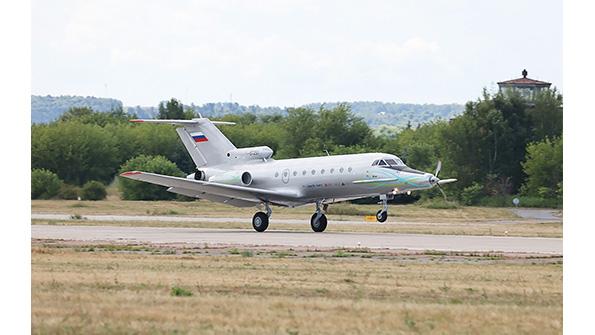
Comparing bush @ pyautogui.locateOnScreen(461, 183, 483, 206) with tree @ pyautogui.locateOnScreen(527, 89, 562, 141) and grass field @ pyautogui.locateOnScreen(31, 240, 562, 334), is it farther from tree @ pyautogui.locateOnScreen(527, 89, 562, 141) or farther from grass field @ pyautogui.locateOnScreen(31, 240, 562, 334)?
grass field @ pyautogui.locateOnScreen(31, 240, 562, 334)

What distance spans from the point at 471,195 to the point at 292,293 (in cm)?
5056

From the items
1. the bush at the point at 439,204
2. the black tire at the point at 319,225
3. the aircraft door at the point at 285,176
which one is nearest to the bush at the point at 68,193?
the bush at the point at 439,204

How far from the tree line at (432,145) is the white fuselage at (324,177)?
25473 mm

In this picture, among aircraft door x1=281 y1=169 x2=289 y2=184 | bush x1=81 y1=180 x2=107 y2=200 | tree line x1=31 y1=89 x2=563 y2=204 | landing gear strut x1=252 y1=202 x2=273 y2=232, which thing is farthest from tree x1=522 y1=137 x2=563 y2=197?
landing gear strut x1=252 y1=202 x2=273 y2=232

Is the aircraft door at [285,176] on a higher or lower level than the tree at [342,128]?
lower

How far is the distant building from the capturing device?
261 feet

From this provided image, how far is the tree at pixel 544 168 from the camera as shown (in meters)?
67.9

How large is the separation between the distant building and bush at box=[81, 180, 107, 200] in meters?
26.4

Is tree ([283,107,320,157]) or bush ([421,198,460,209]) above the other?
tree ([283,107,320,157])

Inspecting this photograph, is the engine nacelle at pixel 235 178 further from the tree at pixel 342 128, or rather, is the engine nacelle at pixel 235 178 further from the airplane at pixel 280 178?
the tree at pixel 342 128

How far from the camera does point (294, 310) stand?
18.2 metres

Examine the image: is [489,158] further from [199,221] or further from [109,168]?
[199,221]

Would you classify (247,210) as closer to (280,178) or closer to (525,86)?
(280,178)

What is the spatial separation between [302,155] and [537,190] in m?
15.3
